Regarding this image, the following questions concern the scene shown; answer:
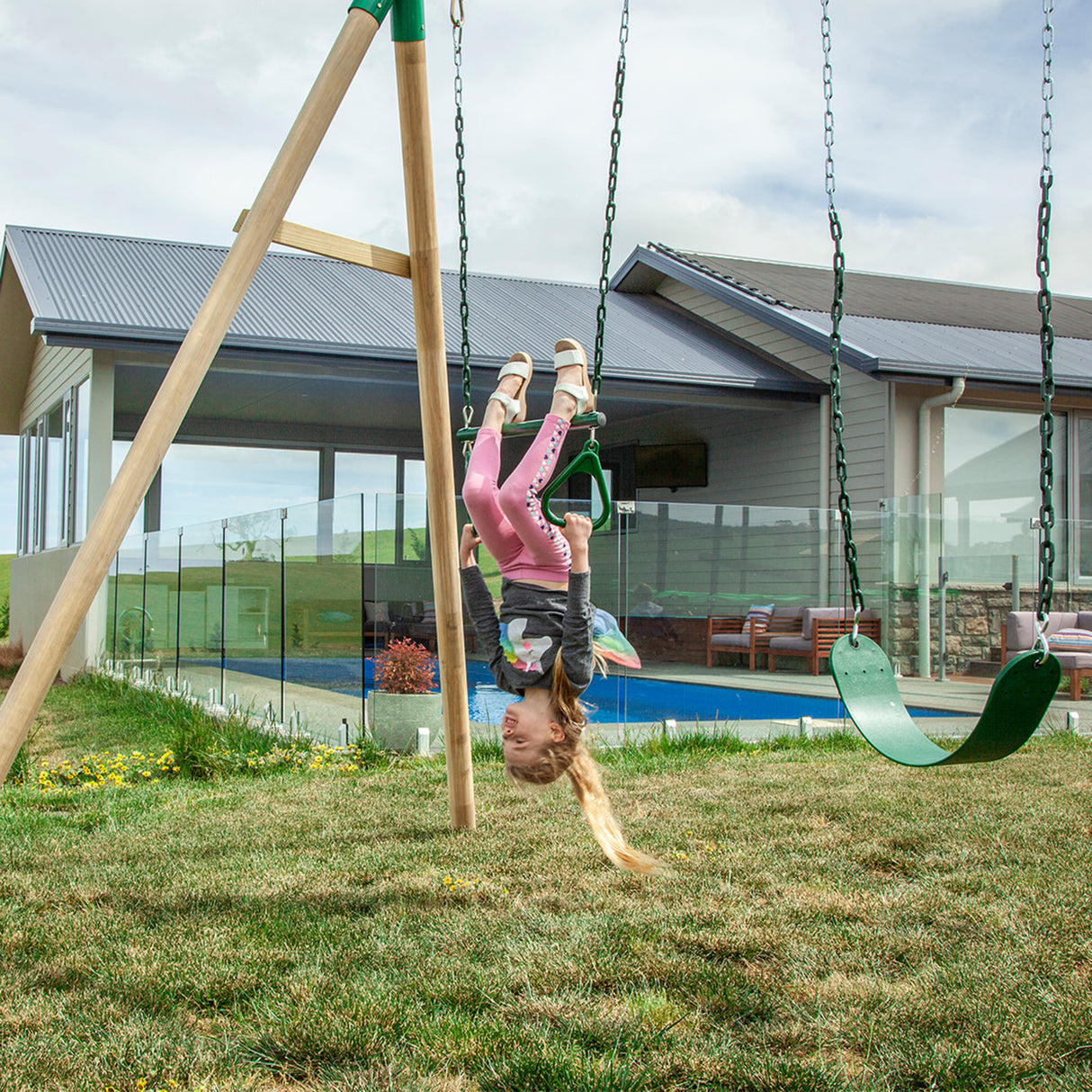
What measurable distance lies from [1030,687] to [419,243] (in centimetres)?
234

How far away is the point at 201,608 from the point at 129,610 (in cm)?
195

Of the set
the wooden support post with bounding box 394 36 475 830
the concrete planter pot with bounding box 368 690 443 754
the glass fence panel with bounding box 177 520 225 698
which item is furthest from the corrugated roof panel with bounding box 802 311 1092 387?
the wooden support post with bounding box 394 36 475 830

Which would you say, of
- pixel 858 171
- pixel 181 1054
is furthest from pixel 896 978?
pixel 858 171

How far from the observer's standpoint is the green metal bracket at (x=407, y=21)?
137 inches

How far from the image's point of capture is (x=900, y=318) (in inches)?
546

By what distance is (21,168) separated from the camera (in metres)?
11.1

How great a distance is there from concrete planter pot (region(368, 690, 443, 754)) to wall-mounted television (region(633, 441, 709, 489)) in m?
8.14

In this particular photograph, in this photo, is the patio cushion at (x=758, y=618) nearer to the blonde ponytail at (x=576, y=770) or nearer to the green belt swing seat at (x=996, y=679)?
the blonde ponytail at (x=576, y=770)

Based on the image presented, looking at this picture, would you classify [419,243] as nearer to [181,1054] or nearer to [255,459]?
[181,1054]

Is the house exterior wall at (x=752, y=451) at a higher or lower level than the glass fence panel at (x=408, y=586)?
higher

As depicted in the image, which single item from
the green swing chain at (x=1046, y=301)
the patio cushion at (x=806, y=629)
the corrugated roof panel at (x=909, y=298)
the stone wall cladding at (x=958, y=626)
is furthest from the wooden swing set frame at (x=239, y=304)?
the corrugated roof panel at (x=909, y=298)

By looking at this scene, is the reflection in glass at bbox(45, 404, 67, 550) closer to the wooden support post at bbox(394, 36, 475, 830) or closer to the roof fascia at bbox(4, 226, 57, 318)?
the roof fascia at bbox(4, 226, 57, 318)

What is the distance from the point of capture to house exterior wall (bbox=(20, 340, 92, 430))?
11336 millimetres

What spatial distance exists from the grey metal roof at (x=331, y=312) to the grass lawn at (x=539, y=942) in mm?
5513
